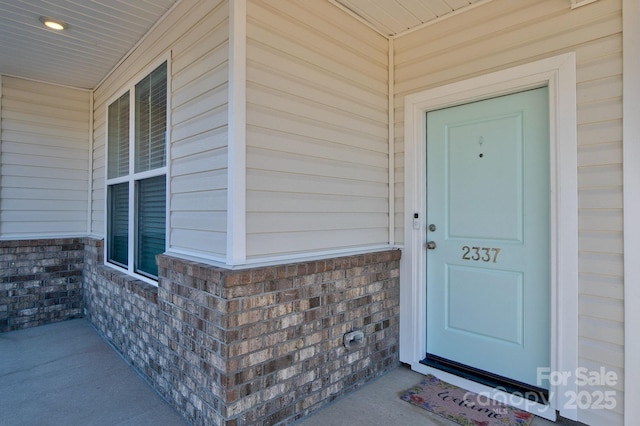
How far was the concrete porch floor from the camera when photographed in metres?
2.24

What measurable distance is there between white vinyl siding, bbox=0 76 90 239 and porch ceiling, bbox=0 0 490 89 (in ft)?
1.37

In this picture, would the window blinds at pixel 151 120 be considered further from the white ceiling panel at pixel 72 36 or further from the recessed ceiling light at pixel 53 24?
the recessed ceiling light at pixel 53 24

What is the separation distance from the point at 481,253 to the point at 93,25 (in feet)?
11.5

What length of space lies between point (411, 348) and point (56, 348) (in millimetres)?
3256

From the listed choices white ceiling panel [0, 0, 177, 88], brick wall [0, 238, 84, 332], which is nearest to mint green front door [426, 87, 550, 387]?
white ceiling panel [0, 0, 177, 88]

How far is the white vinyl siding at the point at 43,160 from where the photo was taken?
155 inches

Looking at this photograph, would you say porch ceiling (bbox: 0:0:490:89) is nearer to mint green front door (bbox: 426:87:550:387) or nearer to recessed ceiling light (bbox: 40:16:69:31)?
recessed ceiling light (bbox: 40:16:69:31)

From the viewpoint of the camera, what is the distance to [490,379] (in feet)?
8.25

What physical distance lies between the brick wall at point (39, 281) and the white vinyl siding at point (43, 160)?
16cm

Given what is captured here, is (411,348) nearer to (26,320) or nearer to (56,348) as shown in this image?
(56,348)

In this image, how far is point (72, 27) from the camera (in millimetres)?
2928

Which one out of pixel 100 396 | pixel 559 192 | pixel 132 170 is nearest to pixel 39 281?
pixel 132 170

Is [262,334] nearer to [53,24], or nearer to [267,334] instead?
[267,334]

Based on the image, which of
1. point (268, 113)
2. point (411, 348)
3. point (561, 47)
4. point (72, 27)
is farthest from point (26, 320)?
point (561, 47)
